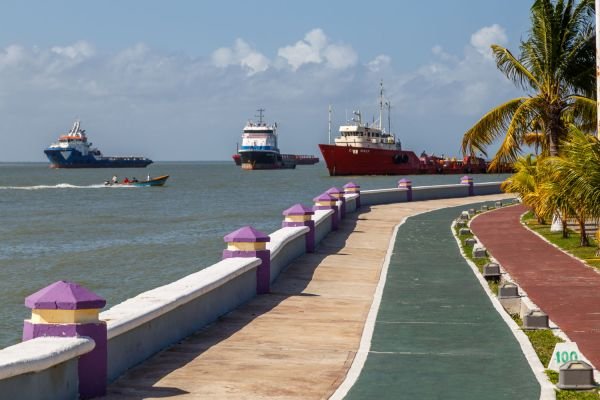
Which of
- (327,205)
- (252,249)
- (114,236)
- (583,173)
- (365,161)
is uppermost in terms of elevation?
(365,161)

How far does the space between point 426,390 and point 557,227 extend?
26.0m

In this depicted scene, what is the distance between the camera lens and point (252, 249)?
20.6m

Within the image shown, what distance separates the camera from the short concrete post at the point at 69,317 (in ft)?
36.1

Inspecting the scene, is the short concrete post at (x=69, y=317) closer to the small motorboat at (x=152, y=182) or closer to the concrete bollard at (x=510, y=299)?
the concrete bollard at (x=510, y=299)

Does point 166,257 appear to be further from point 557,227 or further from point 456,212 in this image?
point 557,227

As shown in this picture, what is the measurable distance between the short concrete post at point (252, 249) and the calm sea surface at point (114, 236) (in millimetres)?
7355

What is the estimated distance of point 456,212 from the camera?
50.6 meters

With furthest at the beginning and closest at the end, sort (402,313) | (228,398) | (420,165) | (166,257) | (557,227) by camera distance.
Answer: (420,165) → (166,257) → (557,227) → (402,313) → (228,398)

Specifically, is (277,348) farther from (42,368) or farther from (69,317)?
(42,368)

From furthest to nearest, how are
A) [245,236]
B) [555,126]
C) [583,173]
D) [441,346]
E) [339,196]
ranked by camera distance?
[339,196], [555,126], [583,173], [245,236], [441,346]

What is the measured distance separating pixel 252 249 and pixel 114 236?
4673cm

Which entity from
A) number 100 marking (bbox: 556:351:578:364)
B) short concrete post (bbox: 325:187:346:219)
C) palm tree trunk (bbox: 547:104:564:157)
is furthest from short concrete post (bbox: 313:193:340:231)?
number 100 marking (bbox: 556:351:578:364)

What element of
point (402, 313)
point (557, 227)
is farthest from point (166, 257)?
point (402, 313)

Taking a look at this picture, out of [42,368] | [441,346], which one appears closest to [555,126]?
[441,346]
